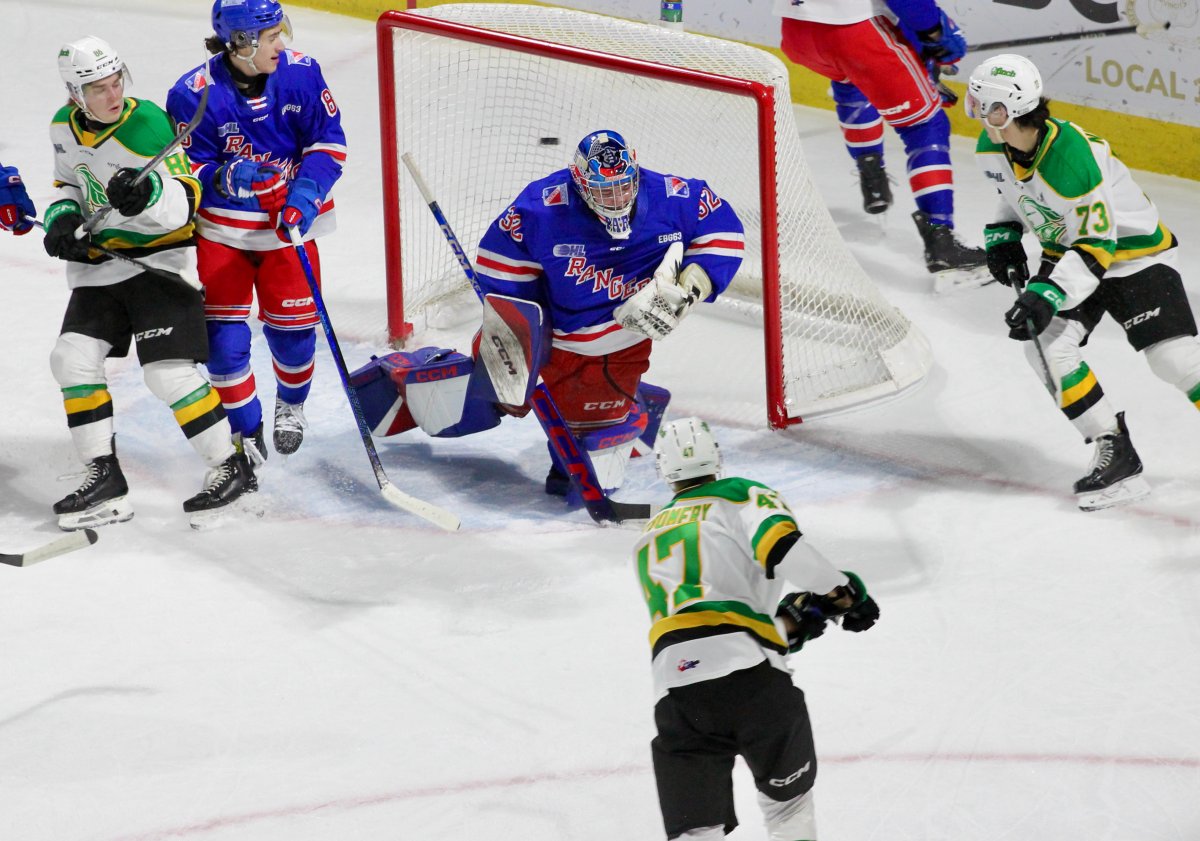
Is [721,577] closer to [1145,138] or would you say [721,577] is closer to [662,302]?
[662,302]

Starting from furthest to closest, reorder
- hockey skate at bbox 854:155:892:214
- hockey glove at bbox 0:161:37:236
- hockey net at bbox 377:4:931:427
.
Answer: hockey skate at bbox 854:155:892:214
hockey net at bbox 377:4:931:427
hockey glove at bbox 0:161:37:236

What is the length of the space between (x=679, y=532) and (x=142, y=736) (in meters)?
1.13

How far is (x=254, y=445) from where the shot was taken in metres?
3.84

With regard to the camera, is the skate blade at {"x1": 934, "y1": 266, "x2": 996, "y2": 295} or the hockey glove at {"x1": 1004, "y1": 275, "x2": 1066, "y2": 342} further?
the skate blade at {"x1": 934, "y1": 266, "x2": 996, "y2": 295}

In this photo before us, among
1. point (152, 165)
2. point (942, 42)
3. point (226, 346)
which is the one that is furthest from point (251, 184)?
point (942, 42)

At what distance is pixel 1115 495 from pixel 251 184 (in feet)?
6.58

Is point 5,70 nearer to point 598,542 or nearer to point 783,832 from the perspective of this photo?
point 598,542

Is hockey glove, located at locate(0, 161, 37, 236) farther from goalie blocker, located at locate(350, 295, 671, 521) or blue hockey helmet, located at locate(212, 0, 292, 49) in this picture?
goalie blocker, located at locate(350, 295, 671, 521)

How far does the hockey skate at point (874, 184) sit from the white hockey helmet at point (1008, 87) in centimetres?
174

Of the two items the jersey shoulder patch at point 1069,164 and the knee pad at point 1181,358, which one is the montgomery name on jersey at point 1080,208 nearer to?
the jersey shoulder patch at point 1069,164

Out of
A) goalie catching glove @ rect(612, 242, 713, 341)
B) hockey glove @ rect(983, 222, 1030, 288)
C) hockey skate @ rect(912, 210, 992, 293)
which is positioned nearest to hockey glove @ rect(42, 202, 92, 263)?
goalie catching glove @ rect(612, 242, 713, 341)

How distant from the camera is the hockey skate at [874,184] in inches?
207

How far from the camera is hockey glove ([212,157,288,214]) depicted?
11.7ft

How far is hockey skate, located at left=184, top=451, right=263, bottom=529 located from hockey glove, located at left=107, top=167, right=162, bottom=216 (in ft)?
2.03
